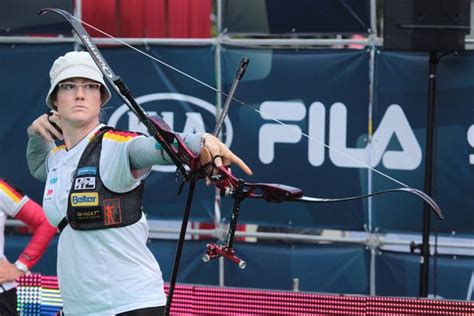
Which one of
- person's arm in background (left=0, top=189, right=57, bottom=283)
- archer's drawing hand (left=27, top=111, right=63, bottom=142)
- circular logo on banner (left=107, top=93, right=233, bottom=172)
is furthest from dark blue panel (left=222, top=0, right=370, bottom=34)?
archer's drawing hand (left=27, top=111, right=63, bottom=142)

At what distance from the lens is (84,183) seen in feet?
15.9

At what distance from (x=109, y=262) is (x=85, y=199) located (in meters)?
0.27

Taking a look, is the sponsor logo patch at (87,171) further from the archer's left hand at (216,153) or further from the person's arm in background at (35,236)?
the person's arm in background at (35,236)

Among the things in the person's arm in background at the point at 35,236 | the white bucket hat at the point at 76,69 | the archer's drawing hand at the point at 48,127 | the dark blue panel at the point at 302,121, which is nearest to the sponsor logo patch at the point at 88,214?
the white bucket hat at the point at 76,69

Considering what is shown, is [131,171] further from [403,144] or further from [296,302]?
[403,144]

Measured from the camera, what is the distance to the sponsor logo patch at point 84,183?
4.83 metres

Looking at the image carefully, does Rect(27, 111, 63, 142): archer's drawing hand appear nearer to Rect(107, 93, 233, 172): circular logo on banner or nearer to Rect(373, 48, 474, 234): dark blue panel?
Rect(107, 93, 233, 172): circular logo on banner

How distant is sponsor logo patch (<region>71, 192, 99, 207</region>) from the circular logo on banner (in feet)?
16.4

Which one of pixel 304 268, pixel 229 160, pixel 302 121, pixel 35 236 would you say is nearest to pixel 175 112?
pixel 302 121

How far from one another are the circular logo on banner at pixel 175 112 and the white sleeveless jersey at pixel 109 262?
4.95 meters

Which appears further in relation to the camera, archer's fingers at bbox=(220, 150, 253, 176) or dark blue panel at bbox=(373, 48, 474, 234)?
dark blue panel at bbox=(373, 48, 474, 234)

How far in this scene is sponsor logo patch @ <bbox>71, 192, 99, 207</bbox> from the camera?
4805mm

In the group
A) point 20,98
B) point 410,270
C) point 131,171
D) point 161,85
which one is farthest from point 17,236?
point 131,171

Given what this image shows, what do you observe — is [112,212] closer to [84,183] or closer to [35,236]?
[84,183]
